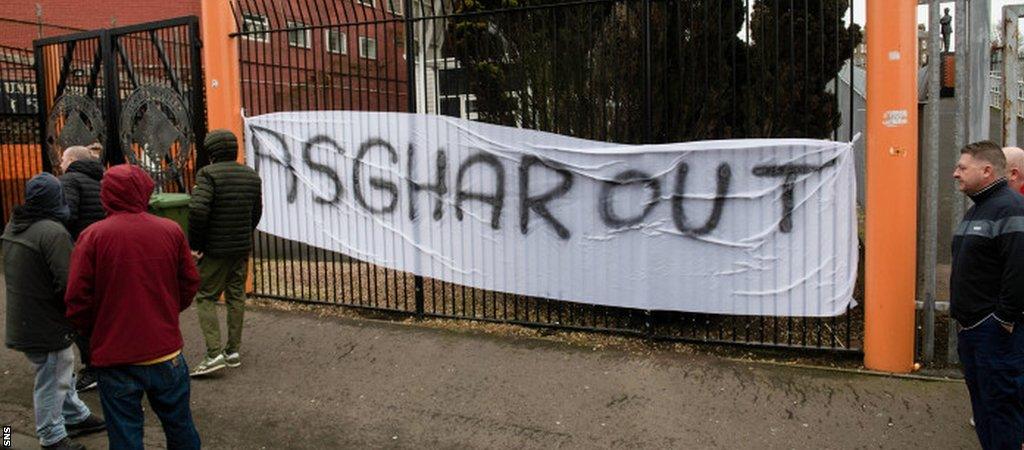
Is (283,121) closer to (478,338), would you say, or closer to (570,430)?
(478,338)

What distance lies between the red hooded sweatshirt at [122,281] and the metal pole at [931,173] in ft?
15.0

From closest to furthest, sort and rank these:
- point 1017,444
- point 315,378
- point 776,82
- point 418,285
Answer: point 1017,444, point 776,82, point 315,378, point 418,285

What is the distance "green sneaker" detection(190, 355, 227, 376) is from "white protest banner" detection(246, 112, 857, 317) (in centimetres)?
166

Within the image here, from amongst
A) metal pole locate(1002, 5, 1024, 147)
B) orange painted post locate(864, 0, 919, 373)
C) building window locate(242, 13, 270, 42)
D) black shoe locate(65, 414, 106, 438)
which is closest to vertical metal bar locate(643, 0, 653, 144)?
orange painted post locate(864, 0, 919, 373)

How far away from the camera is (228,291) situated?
5.75m

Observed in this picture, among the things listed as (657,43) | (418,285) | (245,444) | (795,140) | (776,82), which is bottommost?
(245,444)

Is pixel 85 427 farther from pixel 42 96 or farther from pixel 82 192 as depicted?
pixel 42 96

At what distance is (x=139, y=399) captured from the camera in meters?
3.58

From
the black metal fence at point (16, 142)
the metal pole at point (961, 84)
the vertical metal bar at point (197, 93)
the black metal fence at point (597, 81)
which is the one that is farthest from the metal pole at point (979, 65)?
the black metal fence at point (16, 142)

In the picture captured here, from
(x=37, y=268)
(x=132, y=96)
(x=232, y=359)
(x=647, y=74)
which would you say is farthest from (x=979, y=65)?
(x=132, y=96)

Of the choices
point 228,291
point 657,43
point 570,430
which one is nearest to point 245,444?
point 228,291

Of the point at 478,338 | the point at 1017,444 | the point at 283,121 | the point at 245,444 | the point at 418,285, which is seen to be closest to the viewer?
the point at 1017,444

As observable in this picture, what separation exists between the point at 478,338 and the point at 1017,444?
3691mm

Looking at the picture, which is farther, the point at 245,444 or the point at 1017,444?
the point at 245,444
